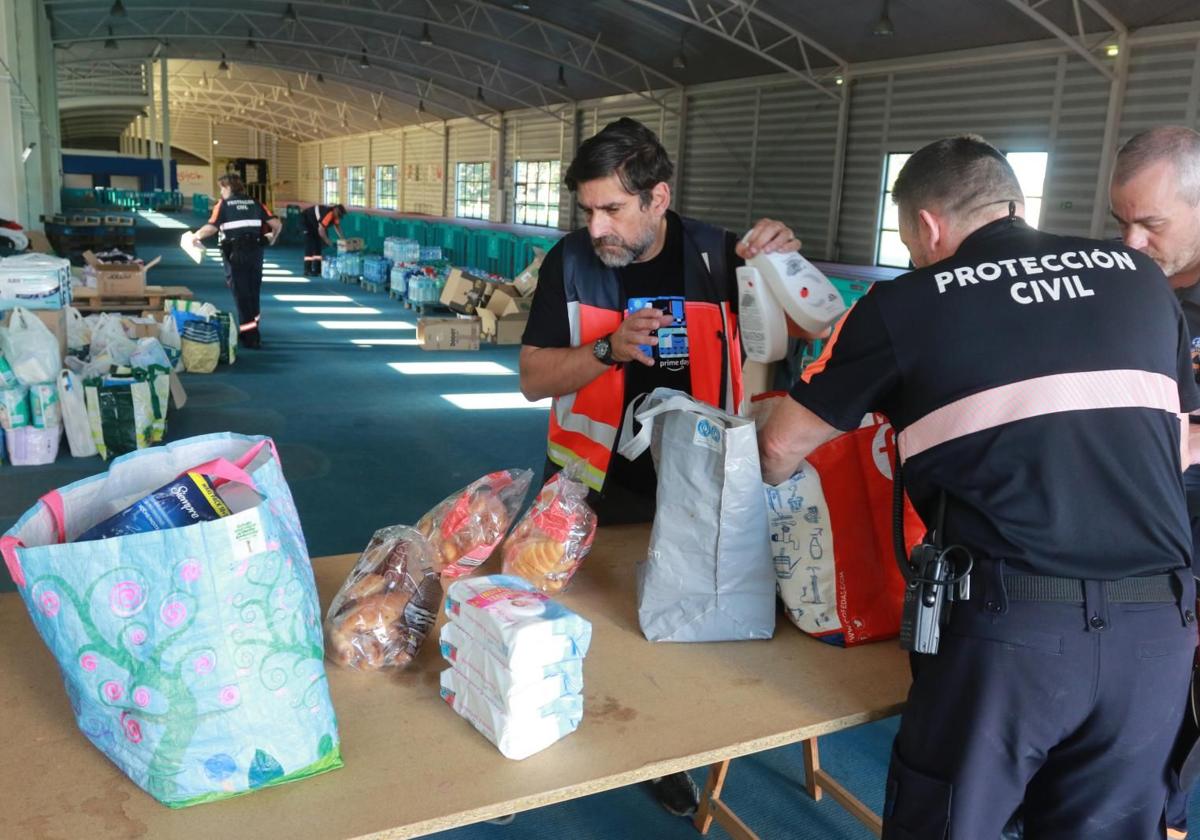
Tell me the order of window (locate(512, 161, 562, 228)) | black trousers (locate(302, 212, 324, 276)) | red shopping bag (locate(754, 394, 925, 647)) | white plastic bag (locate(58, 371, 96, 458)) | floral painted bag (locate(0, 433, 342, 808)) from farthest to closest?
window (locate(512, 161, 562, 228)) → black trousers (locate(302, 212, 324, 276)) → white plastic bag (locate(58, 371, 96, 458)) → red shopping bag (locate(754, 394, 925, 647)) → floral painted bag (locate(0, 433, 342, 808))

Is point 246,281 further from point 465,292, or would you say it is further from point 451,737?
point 451,737

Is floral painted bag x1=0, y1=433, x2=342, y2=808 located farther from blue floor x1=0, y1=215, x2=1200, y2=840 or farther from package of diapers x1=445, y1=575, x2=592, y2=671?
blue floor x1=0, y1=215, x2=1200, y2=840

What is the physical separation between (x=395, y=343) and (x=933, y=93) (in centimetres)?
784

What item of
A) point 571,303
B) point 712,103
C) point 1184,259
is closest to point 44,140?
point 712,103

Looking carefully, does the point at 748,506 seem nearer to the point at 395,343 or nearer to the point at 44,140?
the point at 395,343

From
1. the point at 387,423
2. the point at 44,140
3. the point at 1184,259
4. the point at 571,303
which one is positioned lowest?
the point at 387,423

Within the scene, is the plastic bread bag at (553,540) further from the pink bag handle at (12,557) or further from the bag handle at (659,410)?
the pink bag handle at (12,557)

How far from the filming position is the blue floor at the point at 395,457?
259cm

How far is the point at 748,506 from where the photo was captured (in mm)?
1638

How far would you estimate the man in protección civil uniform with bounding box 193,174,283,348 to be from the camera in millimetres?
9164

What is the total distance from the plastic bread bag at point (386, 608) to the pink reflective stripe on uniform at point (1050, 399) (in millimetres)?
907

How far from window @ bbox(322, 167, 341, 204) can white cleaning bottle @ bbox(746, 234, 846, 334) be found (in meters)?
39.3

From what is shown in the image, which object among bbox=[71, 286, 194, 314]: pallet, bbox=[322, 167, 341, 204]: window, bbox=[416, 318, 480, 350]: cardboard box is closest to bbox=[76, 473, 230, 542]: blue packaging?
bbox=[71, 286, 194, 314]: pallet

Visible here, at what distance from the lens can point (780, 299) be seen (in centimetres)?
210
